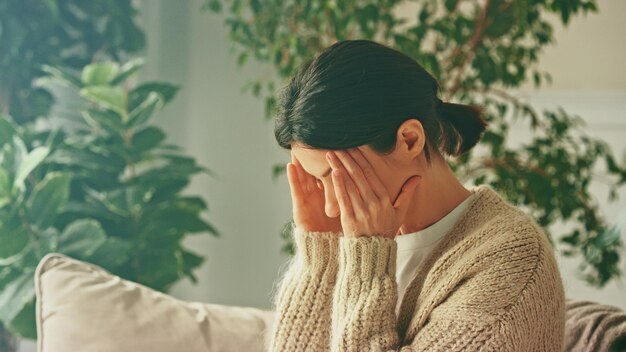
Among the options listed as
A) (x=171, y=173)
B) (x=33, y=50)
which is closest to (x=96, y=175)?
(x=171, y=173)

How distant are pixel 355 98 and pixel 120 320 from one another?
24.5 inches

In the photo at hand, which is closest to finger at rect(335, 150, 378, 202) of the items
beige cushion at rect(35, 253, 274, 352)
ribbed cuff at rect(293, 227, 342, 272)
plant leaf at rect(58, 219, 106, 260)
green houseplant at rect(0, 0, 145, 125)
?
ribbed cuff at rect(293, 227, 342, 272)

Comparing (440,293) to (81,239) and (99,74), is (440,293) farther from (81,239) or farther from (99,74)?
(99,74)

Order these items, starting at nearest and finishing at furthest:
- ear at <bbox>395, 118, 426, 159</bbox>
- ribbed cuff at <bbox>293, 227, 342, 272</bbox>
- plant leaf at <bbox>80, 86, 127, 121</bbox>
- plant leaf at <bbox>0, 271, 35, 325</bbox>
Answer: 1. ear at <bbox>395, 118, 426, 159</bbox>
2. ribbed cuff at <bbox>293, 227, 342, 272</bbox>
3. plant leaf at <bbox>0, 271, 35, 325</bbox>
4. plant leaf at <bbox>80, 86, 127, 121</bbox>

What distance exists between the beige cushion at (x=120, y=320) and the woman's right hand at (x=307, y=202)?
0.25m

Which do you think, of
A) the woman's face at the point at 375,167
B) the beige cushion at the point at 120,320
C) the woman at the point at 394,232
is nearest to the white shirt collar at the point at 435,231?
the woman at the point at 394,232

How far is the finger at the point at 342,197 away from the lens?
Answer: 1177mm

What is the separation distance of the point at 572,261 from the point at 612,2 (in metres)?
0.92

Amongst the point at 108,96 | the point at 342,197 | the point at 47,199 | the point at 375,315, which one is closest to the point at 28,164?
the point at 47,199

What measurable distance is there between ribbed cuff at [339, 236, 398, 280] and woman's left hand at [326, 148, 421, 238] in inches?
0.8

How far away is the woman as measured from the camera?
42.3 inches

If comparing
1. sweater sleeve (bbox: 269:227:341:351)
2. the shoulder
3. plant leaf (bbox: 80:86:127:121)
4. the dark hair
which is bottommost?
sweater sleeve (bbox: 269:227:341:351)

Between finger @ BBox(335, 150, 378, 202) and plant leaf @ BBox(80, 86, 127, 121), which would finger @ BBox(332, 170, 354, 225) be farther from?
plant leaf @ BBox(80, 86, 127, 121)

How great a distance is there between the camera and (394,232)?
1.22m
